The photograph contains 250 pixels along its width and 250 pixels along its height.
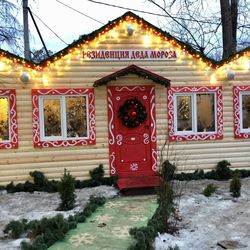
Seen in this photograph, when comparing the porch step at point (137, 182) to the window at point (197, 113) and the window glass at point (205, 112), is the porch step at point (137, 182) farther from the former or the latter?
the window glass at point (205, 112)

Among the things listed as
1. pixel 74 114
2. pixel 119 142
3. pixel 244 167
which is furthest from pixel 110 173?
pixel 244 167

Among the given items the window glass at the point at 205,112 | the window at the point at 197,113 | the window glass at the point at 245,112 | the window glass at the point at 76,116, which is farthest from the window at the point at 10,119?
the window glass at the point at 245,112

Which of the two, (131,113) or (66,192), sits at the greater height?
(131,113)

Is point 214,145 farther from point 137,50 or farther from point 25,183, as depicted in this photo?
point 25,183

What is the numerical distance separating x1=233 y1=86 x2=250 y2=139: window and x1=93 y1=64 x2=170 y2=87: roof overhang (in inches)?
76.7

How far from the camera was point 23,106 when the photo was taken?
10039 mm

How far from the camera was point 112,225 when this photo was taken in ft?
22.8

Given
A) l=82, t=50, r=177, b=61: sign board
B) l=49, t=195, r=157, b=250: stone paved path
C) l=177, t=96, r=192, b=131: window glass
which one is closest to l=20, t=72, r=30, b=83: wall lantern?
l=82, t=50, r=177, b=61: sign board

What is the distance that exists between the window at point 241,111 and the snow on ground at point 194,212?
1202 mm

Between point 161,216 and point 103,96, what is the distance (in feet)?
14.1

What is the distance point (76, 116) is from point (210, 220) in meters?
4.33

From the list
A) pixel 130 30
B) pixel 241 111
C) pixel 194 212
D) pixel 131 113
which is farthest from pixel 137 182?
pixel 130 30

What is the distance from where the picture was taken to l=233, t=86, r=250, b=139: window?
11133 mm

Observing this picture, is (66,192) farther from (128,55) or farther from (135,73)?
(128,55)
